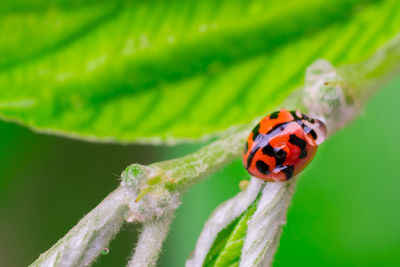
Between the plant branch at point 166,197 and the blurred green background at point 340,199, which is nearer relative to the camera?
the plant branch at point 166,197

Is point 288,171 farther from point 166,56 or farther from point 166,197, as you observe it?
point 166,56

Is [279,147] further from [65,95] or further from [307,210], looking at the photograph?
[307,210]

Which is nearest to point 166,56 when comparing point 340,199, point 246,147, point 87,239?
point 246,147

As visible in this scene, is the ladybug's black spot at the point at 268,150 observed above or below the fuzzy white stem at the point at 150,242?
above

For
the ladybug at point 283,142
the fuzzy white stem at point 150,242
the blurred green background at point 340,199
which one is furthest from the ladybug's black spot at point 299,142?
the blurred green background at point 340,199

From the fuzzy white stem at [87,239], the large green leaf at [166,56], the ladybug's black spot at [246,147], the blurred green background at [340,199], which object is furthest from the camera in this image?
the blurred green background at [340,199]

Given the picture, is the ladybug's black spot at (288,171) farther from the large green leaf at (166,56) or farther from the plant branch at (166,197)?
the large green leaf at (166,56)

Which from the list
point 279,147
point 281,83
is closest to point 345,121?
point 279,147
